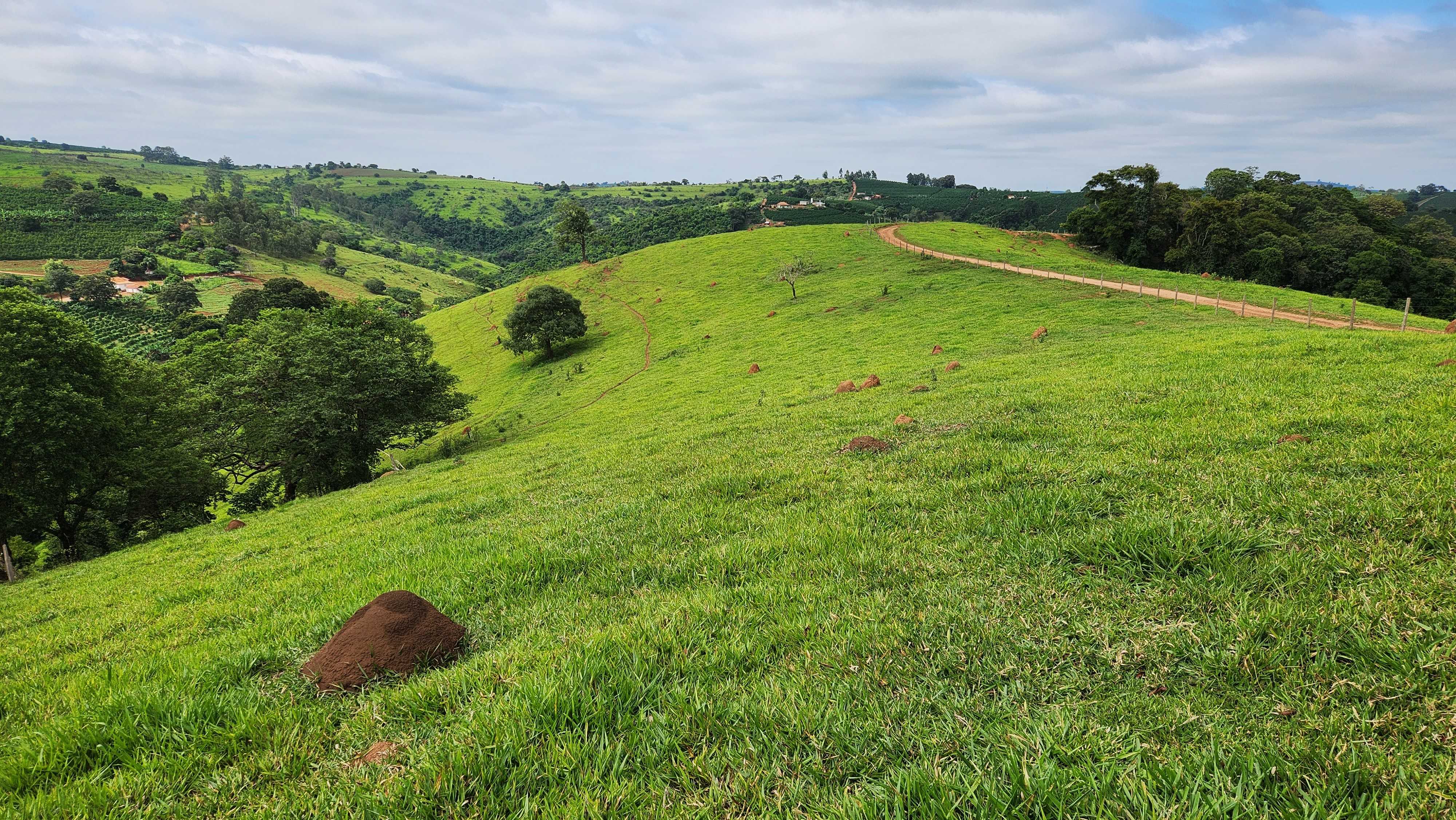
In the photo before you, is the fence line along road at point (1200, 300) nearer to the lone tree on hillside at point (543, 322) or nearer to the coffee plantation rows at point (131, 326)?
the lone tree on hillside at point (543, 322)

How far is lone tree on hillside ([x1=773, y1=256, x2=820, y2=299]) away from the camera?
5731 centimetres

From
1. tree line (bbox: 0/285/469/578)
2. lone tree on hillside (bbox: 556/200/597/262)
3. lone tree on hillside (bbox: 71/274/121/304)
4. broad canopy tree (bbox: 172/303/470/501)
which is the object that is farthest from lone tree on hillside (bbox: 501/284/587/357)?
lone tree on hillside (bbox: 71/274/121/304)

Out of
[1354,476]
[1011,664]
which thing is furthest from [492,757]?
[1354,476]

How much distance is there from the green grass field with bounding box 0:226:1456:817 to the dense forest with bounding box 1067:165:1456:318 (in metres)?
64.8

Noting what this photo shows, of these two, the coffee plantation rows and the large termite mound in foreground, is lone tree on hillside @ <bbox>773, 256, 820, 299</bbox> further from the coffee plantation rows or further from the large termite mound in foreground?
the coffee plantation rows

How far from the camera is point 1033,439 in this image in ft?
29.9

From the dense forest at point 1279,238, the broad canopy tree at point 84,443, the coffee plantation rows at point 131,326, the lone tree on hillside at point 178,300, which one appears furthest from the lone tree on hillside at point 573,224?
the lone tree on hillside at point 178,300

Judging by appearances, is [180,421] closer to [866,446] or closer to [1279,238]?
[866,446]

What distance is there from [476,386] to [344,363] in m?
25.9

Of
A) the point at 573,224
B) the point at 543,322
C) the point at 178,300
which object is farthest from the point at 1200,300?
the point at 178,300

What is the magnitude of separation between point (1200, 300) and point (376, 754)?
47030 millimetres

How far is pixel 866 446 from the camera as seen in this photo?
10.3 metres

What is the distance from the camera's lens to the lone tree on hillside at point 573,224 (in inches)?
3182

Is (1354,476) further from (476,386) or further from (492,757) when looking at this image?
(476,386)
